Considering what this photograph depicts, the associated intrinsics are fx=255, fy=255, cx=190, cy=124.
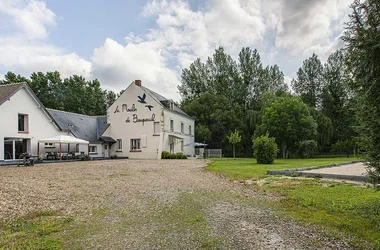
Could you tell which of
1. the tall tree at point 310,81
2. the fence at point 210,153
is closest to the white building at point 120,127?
the fence at point 210,153

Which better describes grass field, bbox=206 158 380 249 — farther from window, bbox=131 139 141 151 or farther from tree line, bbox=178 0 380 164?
window, bbox=131 139 141 151

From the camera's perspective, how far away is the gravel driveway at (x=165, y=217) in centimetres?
356

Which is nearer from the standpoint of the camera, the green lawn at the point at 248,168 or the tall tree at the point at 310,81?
the green lawn at the point at 248,168

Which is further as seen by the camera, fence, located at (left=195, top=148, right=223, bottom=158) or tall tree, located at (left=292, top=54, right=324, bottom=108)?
tall tree, located at (left=292, top=54, right=324, bottom=108)

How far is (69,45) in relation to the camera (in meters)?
17.7

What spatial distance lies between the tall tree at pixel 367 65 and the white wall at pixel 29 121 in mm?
22296

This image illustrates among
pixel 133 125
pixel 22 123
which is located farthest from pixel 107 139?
pixel 22 123

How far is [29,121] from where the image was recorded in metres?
21.2

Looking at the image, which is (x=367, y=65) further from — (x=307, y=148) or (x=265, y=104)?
(x=265, y=104)

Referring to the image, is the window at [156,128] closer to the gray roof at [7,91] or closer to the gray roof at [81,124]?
the gray roof at [81,124]

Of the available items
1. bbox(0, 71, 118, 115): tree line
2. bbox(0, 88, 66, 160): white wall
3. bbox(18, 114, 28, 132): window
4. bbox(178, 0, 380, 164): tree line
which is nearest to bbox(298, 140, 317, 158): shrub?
bbox(178, 0, 380, 164): tree line

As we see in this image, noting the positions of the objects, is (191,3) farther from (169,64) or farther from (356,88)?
(356,88)

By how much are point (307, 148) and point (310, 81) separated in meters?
16.4

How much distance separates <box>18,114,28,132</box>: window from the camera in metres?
20.8
